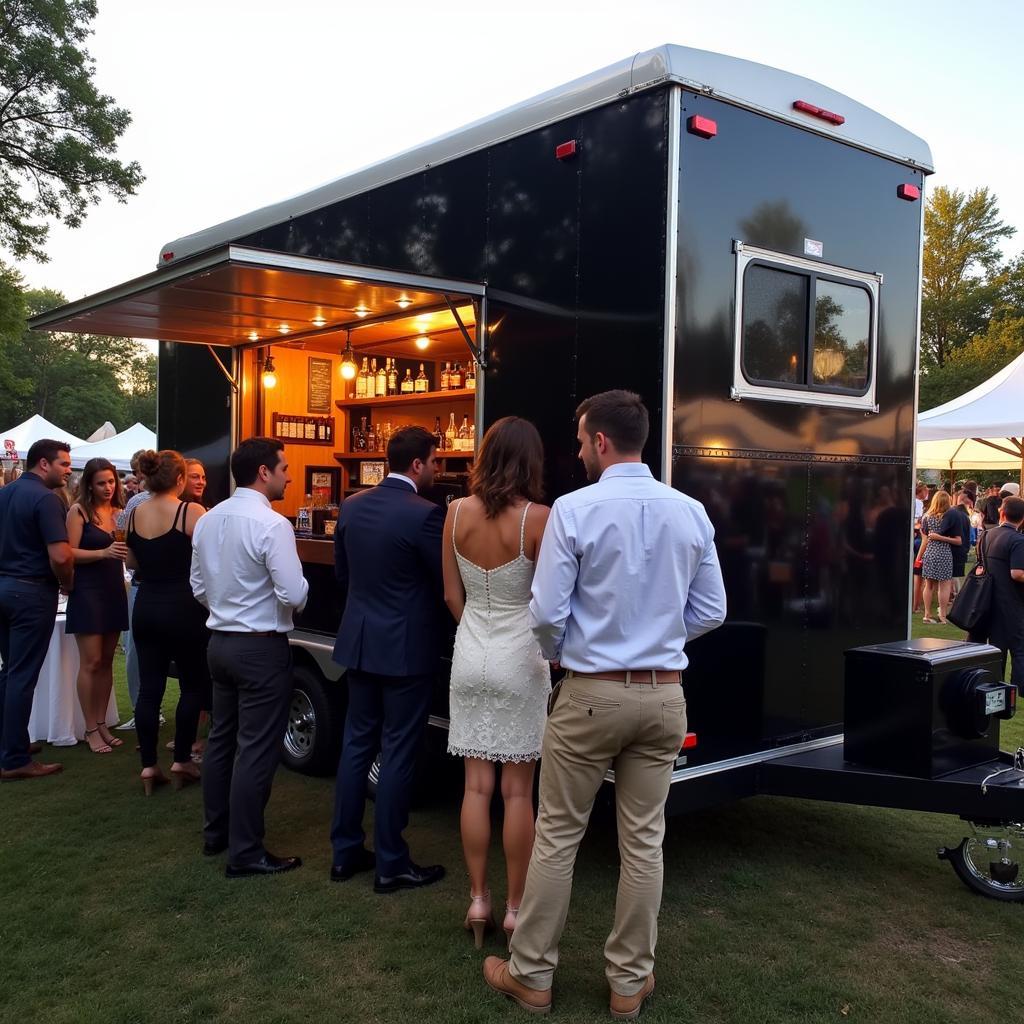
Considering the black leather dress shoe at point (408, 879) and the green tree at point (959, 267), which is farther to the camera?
the green tree at point (959, 267)

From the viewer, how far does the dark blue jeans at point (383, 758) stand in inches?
150

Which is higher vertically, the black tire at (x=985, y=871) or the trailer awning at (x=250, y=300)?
the trailer awning at (x=250, y=300)

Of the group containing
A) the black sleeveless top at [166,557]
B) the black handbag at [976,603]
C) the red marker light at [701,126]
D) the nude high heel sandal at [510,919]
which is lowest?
the nude high heel sandal at [510,919]

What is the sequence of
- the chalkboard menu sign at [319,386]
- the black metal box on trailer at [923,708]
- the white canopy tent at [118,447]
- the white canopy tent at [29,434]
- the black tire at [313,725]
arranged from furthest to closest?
1. the white canopy tent at [118,447]
2. the white canopy tent at [29,434]
3. the chalkboard menu sign at [319,386]
4. the black tire at [313,725]
5. the black metal box on trailer at [923,708]

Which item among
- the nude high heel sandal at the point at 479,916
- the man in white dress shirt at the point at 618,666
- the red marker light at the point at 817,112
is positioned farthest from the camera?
the red marker light at the point at 817,112

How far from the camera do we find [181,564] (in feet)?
15.9

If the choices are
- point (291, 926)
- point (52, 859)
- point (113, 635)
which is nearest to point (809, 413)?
point (291, 926)

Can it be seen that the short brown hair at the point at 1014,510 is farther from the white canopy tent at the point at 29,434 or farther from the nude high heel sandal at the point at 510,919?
the white canopy tent at the point at 29,434

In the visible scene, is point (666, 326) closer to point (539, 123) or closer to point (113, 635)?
point (539, 123)

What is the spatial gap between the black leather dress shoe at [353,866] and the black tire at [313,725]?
1176 mm

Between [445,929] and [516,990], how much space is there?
60 centimetres

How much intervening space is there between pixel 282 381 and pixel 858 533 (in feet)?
14.4

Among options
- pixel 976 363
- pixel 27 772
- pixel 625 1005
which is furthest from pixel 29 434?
pixel 976 363

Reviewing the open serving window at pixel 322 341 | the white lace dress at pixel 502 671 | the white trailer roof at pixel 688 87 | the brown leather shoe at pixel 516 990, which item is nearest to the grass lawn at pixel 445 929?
the brown leather shoe at pixel 516 990
